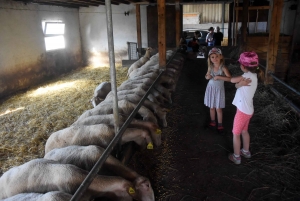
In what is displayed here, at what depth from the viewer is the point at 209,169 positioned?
152 inches

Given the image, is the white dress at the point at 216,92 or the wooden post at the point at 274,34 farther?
the wooden post at the point at 274,34

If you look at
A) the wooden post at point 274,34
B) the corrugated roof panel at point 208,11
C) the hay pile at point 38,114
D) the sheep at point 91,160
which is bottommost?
the hay pile at point 38,114

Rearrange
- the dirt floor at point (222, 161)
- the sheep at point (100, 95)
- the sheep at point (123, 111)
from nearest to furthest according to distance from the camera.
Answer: the dirt floor at point (222, 161)
the sheep at point (123, 111)
the sheep at point (100, 95)

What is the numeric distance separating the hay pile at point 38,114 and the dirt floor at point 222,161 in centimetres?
262

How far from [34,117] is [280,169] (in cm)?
628

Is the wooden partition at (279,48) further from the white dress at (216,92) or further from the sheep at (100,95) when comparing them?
the sheep at (100,95)

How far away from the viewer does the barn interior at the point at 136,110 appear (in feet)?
11.8

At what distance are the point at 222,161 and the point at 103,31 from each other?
13.6 metres

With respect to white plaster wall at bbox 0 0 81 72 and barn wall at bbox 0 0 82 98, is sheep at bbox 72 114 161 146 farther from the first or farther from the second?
white plaster wall at bbox 0 0 81 72

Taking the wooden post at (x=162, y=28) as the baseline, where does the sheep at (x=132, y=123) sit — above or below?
below

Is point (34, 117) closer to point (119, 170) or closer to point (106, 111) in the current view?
point (106, 111)

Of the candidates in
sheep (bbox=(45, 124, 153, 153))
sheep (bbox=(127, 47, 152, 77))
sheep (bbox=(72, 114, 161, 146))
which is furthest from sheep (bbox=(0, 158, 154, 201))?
sheep (bbox=(127, 47, 152, 77))

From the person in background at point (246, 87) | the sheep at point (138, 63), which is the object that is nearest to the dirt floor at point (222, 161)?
the person in background at point (246, 87)

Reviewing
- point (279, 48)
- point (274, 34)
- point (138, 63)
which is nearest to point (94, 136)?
point (274, 34)
